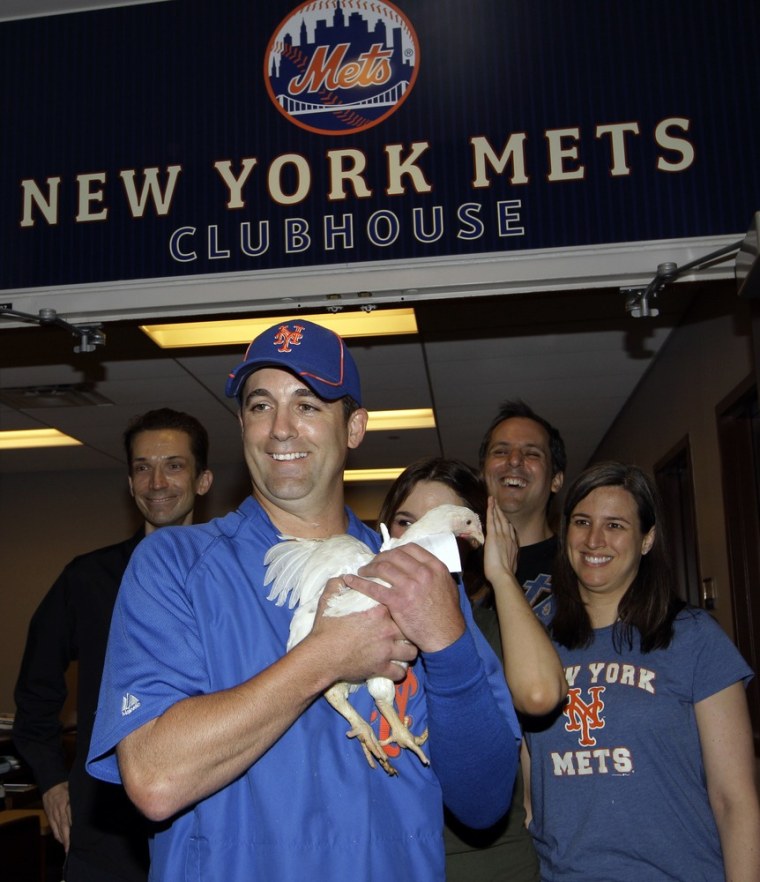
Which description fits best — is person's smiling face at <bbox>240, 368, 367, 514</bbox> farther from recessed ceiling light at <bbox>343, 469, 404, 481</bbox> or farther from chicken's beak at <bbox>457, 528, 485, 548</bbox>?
recessed ceiling light at <bbox>343, 469, 404, 481</bbox>

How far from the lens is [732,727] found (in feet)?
6.42

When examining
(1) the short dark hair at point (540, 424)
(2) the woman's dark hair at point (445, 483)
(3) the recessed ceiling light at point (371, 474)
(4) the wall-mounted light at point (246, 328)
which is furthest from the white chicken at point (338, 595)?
(3) the recessed ceiling light at point (371, 474)

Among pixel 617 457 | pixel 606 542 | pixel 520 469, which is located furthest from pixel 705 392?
pixel 617 457

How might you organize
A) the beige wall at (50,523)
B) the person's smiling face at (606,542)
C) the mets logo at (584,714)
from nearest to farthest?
the mets logo at (584,714)
the person's smiling face at (606,542)
the beige wall at (50,523)

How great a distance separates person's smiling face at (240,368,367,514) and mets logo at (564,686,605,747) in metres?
0.87

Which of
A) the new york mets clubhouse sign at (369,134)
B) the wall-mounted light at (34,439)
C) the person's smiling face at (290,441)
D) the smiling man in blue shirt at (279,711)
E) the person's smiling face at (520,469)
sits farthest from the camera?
the wall-mounted light at (34,439)

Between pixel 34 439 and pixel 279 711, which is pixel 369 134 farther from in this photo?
pixel 34 439

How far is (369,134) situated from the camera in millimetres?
2656

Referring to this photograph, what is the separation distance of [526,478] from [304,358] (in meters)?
1.46

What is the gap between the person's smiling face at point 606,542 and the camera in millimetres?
2262

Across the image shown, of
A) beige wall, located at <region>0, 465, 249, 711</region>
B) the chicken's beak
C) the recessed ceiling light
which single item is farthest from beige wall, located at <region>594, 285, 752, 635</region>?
beige wall, located at <region>0, 465, 249, 711</region>

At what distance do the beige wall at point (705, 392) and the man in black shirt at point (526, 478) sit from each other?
1.62 meters

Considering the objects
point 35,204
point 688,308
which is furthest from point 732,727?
point 688,308

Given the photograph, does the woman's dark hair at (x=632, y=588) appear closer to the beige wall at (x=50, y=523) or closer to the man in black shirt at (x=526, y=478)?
the man in black shirt at (x=526, y=478)
